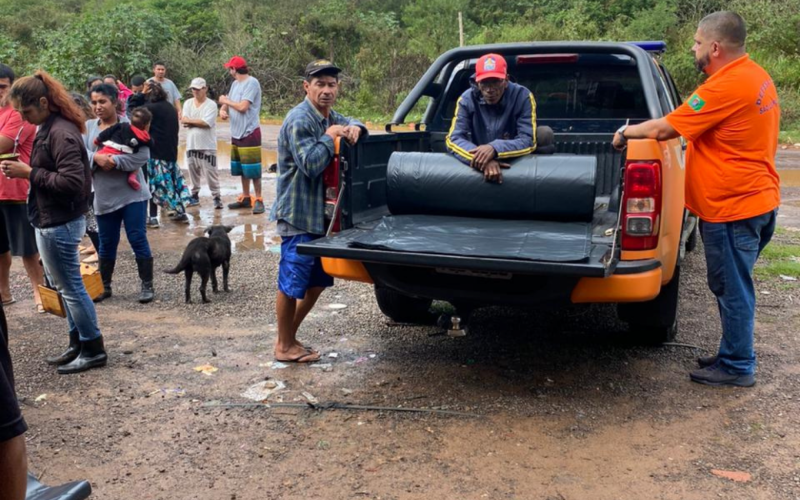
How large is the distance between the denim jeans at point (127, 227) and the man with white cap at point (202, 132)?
3.54 metres

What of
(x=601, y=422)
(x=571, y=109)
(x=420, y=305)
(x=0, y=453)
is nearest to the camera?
(x=0, y=453)

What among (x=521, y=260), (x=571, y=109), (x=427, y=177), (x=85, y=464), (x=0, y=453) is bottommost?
(x=85, y=464)

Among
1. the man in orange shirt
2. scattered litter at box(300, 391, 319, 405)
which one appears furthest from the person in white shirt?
the man in orange shirt

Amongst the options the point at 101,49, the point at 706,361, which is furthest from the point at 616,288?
the point at 101,49

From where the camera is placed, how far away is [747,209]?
400cm

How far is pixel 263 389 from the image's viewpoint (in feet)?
14.0

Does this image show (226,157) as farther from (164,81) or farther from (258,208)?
(258,208)

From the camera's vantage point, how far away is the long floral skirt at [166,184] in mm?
8883

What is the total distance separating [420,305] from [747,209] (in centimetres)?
239

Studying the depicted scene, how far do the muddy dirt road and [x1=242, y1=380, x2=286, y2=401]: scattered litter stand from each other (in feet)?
0.15

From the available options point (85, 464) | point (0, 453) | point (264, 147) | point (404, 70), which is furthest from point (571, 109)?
point (404, 70)

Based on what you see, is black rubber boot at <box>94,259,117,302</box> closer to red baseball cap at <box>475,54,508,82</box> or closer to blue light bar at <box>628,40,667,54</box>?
red baseball cap at <box>475,54,508,82</box>

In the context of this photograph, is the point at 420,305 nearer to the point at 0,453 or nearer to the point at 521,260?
the point at 521,260

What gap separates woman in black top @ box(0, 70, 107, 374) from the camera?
4438 millimetres
